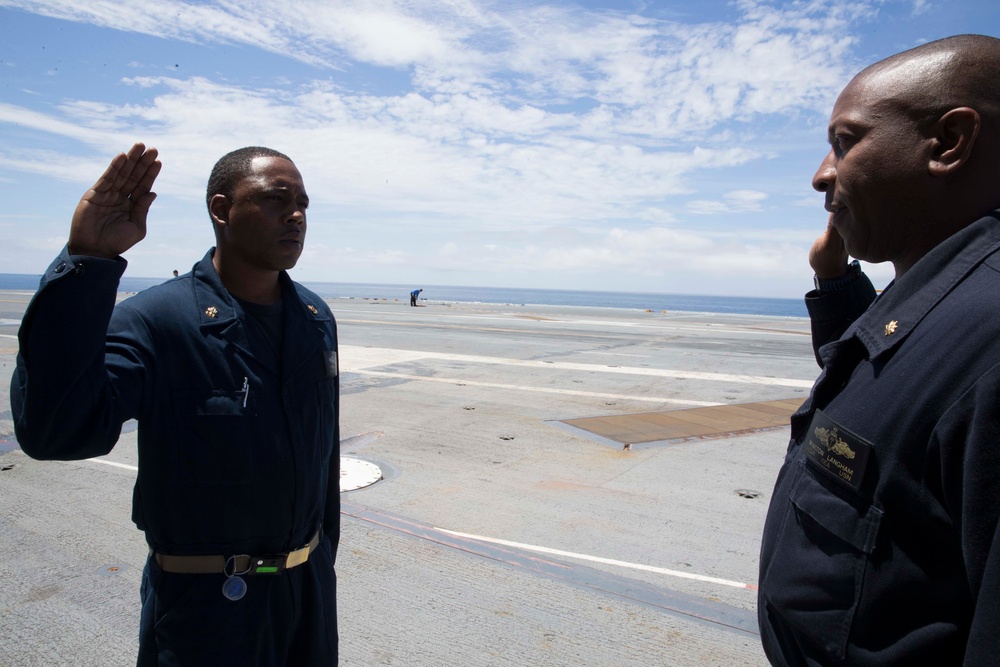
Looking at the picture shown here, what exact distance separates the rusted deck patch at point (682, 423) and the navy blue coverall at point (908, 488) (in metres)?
6.00

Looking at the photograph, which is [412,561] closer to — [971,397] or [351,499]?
[351,499]

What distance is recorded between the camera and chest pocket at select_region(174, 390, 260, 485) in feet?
6.70

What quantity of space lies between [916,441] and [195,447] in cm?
190

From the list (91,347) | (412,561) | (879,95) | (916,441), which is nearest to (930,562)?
(916,441)

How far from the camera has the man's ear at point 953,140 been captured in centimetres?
139

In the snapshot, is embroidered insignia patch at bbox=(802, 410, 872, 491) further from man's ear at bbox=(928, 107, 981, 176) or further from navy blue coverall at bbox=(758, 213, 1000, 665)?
man's ear at bbox=(928, 107, 981, 176)

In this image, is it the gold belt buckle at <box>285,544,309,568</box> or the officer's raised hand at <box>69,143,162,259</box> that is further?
the gold belt buckle at <box>285,544,309,568</box>

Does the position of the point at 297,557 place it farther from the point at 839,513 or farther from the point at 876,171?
the point at 876,171

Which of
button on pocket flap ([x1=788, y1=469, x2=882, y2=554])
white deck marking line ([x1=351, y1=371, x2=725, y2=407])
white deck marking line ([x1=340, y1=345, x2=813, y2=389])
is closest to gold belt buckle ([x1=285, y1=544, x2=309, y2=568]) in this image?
button on pocket flap ([x1=788, y1=469, x2=882, y2=554])

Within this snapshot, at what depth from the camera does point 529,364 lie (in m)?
14.3

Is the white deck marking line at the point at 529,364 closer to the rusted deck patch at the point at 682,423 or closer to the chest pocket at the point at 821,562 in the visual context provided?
the rusted deck patch at the point at 682,423

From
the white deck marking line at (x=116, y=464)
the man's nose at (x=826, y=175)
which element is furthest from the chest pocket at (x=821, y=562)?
the white deck marking line at (x=116, y=464)

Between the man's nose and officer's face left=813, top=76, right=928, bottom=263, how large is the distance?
3 centimetres

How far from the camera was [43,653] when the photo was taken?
3266mm
